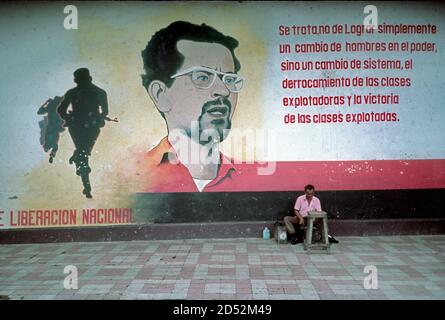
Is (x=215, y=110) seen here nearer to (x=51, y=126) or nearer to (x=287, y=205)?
(x=287, y=205)

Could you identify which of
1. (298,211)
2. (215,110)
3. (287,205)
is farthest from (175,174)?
(298,211)

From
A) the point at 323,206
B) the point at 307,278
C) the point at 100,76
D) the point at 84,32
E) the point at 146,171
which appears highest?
the point at 84,32

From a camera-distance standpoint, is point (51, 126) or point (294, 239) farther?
point (51, 126)

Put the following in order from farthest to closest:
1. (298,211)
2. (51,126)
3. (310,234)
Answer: (51,126)
(298,211)
(310,234)

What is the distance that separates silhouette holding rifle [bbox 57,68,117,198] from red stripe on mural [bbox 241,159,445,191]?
294 centimetres

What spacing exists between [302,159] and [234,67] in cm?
219

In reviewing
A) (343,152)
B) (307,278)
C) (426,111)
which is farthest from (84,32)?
(426,111)

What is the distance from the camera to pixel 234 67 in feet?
27.6

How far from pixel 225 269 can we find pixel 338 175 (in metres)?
3.19

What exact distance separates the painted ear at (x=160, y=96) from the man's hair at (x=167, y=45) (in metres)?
0.10

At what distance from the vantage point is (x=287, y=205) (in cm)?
844

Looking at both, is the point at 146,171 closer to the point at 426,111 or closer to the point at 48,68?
the point at 48,68

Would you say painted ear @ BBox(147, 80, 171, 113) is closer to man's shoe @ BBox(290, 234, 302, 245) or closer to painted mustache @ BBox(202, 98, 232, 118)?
painted mustache @ BBox(202, 98, 232, 118)

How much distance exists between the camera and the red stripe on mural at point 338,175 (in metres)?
8.43
